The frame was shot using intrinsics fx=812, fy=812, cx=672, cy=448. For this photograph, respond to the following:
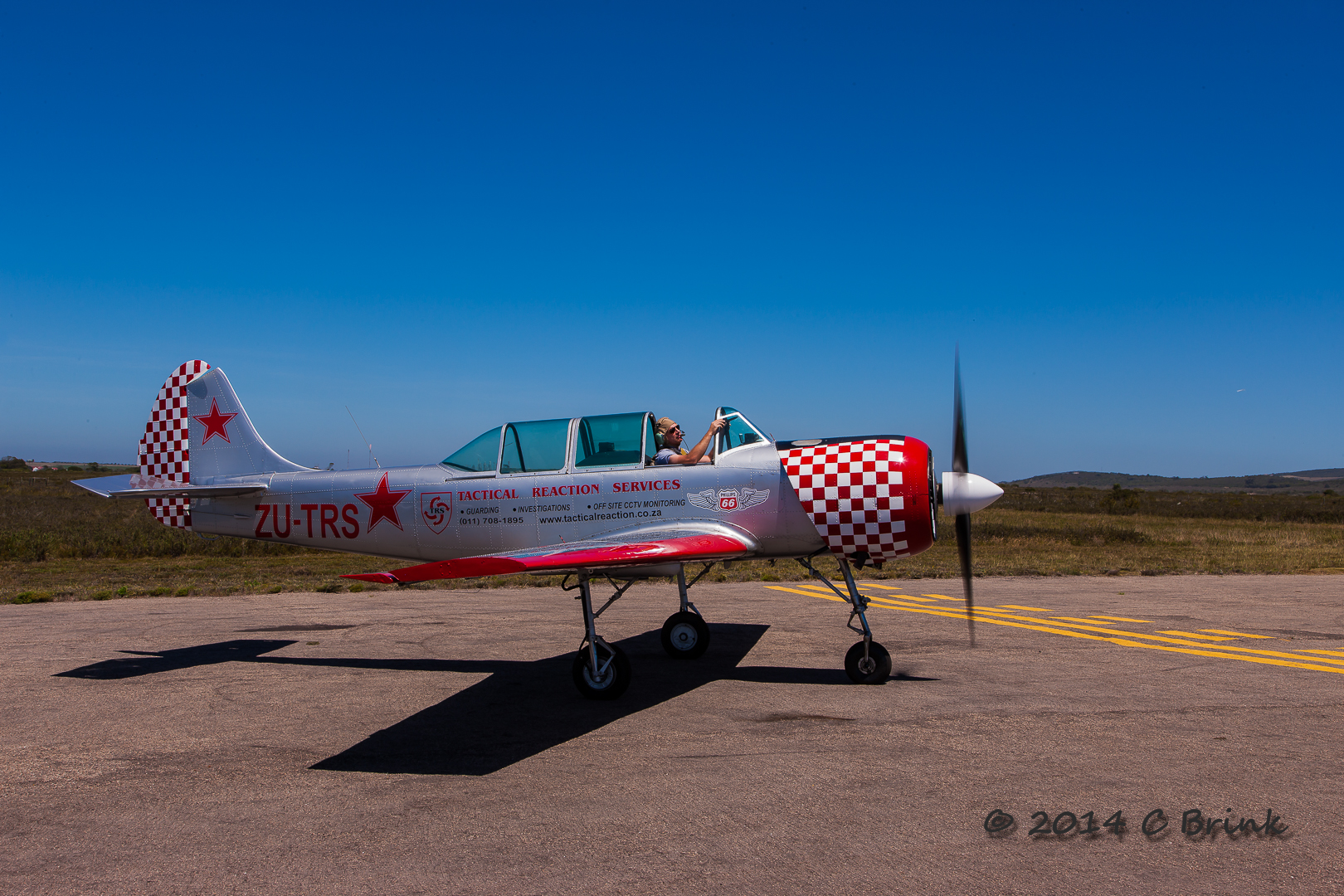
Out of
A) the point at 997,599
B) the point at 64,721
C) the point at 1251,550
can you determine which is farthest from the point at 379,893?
the point at 1251,550

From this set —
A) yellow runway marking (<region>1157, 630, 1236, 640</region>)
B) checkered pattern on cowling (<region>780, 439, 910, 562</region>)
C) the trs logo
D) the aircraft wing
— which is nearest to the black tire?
the aircraft wing

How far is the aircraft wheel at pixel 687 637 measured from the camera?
999 cm

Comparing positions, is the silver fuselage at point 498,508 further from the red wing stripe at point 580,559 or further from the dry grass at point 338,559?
the dry grass at point 338,559

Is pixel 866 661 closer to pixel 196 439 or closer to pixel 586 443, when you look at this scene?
pixel 586 443

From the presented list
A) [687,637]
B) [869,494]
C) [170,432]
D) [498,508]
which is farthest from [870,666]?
[170,432]

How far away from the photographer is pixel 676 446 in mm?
9383

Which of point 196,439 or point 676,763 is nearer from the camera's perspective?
point 676,763

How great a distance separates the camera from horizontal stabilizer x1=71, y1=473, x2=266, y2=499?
1038 centimetres

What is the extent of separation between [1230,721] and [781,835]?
4.54m

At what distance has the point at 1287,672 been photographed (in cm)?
865

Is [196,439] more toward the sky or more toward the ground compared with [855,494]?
more toward the sky

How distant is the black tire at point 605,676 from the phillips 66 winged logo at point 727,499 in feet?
5.98

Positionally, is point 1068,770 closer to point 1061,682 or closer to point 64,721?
point 1061,682

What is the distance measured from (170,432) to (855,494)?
31.4 feet
